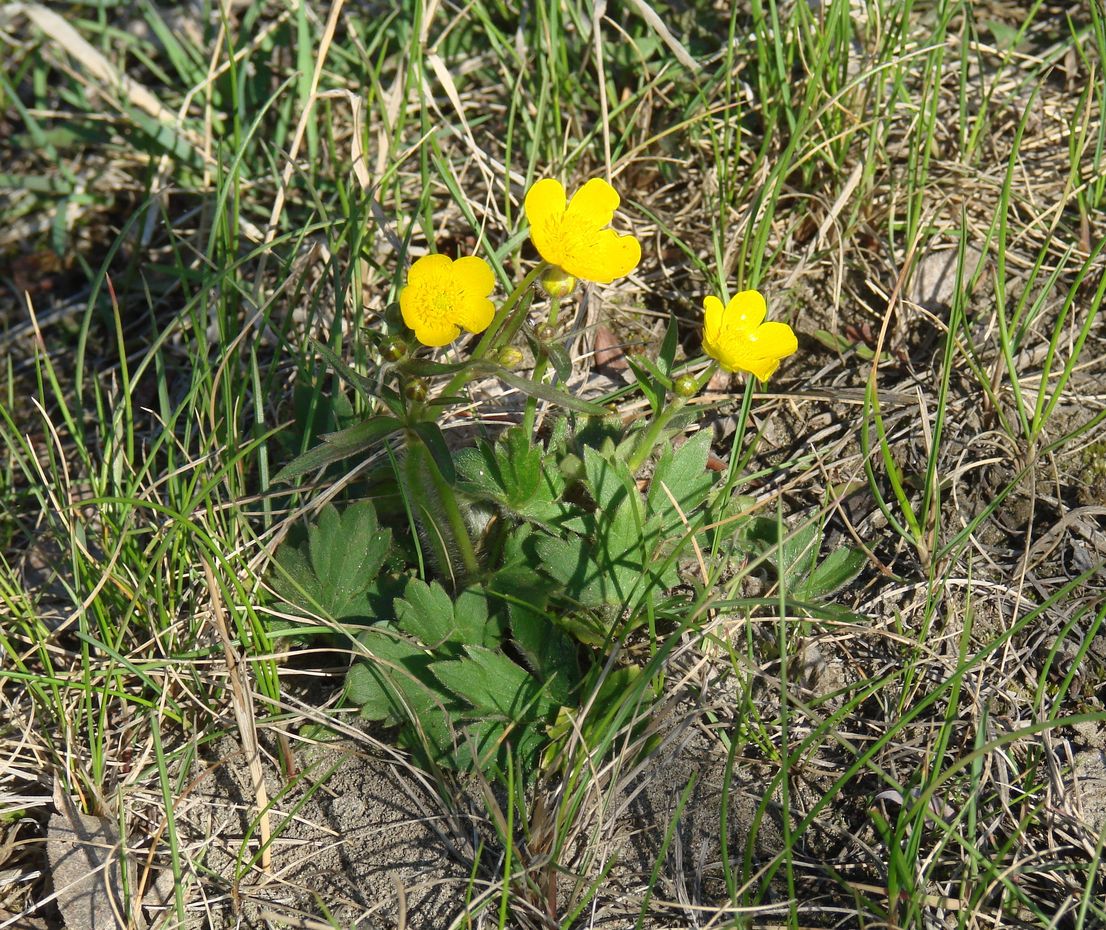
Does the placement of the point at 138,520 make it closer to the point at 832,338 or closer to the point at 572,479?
the point at 572,479

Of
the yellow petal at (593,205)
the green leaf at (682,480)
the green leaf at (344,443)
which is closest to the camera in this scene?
the green leaf at (344,443)

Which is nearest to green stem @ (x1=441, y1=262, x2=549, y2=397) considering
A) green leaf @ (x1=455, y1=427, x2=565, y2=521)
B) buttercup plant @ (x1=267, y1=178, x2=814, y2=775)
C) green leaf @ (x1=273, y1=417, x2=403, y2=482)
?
buttercup plant @ (x1=267, y1=178, x2=814, y2=775)

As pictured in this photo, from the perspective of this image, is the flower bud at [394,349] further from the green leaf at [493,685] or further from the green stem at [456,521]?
the green leaf at [493,685]

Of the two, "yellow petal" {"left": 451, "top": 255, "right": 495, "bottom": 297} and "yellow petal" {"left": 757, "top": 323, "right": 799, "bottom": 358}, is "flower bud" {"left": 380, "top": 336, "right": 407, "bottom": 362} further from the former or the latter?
"yellow petal" {"left": 757, "top": 323, "right": 799, "bottom": 358}

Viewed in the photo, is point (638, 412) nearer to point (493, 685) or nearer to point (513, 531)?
point (513, 531)

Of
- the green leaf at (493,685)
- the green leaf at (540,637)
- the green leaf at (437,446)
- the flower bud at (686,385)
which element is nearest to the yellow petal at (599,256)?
the flower bud at (686,385)

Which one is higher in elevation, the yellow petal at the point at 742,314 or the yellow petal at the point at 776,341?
the yellow petal at the point at 742,314

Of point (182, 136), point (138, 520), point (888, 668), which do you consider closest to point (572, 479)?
point (888, 668)
